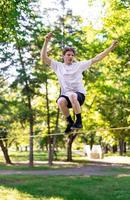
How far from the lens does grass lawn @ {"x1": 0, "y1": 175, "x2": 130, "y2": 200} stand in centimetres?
1625

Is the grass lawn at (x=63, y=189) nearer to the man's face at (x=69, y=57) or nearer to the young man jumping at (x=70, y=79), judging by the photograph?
the young man jumping at (x=70, y=79)

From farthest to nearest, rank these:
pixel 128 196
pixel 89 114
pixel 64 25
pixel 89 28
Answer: pixel 89 114
pixel 64 25
pixel 89 28
pixel 128 196

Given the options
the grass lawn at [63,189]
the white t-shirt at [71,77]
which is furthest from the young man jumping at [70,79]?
the grass lawn at [63,189]

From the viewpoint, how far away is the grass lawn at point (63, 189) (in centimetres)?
1625

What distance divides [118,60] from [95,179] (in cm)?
617

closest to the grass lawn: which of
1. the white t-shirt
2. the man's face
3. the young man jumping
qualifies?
the young man jumping

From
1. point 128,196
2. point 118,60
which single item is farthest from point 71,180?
point 118,60

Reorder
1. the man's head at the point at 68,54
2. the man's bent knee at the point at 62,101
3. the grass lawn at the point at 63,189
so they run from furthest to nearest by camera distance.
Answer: the grass lawn at the point at 63,189, the man's bent knee at the point at 62,101, the man's head at the point at 68,54

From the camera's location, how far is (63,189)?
1791 centimetres

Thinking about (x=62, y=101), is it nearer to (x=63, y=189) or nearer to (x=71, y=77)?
(x=71, y=77)

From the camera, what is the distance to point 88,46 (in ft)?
74.3

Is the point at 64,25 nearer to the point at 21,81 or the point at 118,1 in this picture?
the point at 21,81

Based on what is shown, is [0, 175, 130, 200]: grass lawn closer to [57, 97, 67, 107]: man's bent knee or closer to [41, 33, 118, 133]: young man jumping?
[57, 97, 67, 107]: man's bent knee

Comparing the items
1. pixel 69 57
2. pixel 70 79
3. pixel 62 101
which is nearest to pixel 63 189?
pixel 62 101
